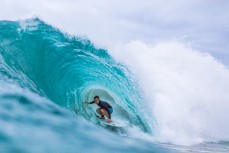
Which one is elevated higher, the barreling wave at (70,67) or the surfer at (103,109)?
the barreling wave at (70,67)

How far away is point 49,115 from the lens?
510cm

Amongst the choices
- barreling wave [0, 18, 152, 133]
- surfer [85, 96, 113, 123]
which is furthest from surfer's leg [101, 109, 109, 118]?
barreling wave [0, 18, 152, 133]

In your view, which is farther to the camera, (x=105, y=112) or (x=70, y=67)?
(x=70, y=67)

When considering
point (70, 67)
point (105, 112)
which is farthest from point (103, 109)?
point (70, 67)

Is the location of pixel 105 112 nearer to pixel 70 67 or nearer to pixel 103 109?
pixel 103 109

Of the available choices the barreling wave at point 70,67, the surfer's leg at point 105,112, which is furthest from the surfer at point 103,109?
the barreling wave at point 70,67

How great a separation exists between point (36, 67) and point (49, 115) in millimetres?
5198

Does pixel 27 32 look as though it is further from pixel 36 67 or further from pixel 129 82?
pixel 129 82

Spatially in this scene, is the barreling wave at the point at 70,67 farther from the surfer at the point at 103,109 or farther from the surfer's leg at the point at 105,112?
the surfer's leg at the point at 105,112

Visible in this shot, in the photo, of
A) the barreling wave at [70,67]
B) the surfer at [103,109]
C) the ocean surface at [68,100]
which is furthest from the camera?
the surfer at [103,109]

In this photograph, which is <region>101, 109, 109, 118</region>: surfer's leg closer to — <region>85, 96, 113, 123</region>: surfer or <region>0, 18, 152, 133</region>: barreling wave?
<region>85, 96, 113, 123</region>: surfer

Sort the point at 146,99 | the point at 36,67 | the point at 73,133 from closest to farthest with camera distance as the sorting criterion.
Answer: the point at 73,133, the point at 36,67, the point at 146,99

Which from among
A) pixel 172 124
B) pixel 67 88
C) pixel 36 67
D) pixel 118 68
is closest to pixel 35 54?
pixel 36 67

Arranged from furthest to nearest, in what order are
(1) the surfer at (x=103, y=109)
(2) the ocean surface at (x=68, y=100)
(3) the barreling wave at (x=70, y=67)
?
1. (1) the surfer at (x=103, y=109)
2. (3) the barreling wave at (x=70, y=67)
3. (2) the ocean surface at (x=68, y=100)
